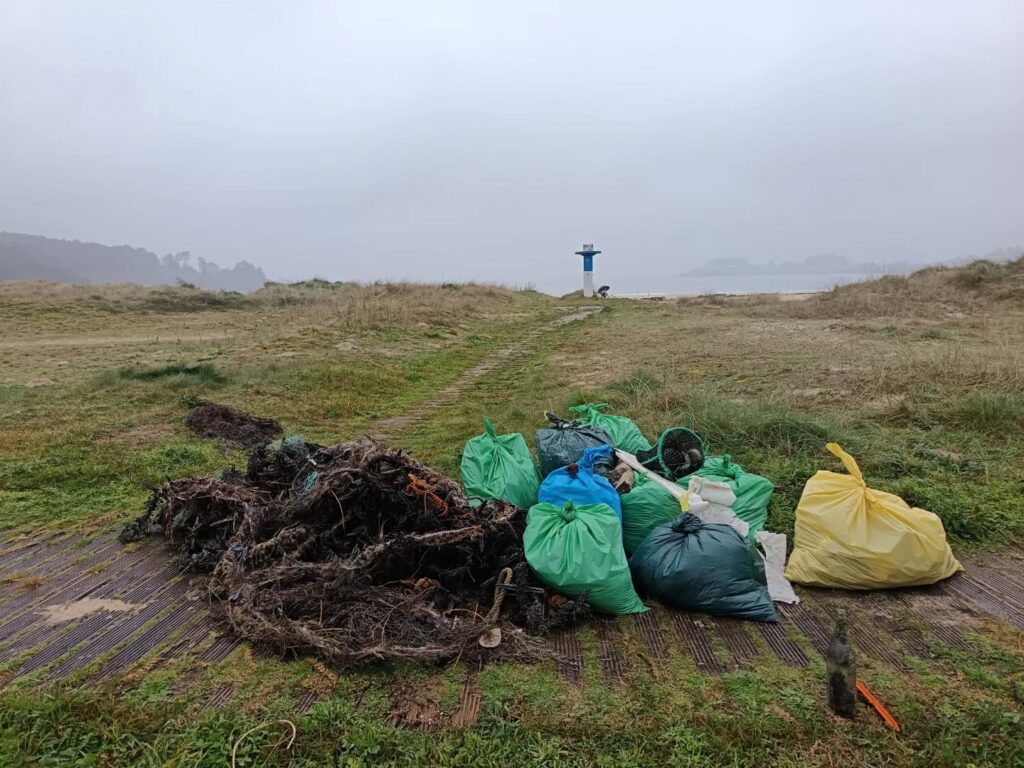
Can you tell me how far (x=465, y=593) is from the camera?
2.89 metres

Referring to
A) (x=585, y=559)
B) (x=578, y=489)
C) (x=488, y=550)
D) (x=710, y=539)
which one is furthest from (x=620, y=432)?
(x=585, y=559)

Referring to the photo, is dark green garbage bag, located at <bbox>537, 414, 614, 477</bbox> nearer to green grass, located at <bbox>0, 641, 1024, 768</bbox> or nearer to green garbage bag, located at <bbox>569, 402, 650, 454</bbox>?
green garbage bag, located at <bbox>569, 402, 650, 454</bbox>

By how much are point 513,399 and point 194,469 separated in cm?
392

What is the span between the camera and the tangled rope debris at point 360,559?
97.8 inches

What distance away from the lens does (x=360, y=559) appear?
112 inches

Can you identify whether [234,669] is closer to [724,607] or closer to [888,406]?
[724,607]

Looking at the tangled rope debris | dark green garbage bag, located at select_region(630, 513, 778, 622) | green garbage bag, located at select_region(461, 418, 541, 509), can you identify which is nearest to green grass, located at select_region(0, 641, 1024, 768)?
the tangled rope debris

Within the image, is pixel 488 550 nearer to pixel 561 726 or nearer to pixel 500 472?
pixel 500 472

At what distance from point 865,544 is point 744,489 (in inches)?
29.7

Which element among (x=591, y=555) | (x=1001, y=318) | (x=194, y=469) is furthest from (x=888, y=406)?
(x=1001, y=318)

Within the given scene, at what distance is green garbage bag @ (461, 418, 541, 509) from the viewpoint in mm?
3717

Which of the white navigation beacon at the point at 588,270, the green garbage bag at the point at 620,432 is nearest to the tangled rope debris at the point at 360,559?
the green garbage bag at the point at 620,432

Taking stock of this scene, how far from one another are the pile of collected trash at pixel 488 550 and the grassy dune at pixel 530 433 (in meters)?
0.20

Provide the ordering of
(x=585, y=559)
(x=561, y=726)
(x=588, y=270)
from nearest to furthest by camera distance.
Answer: (x=561, y=726) → (x=585, y=559) → (x=588, y=270)
